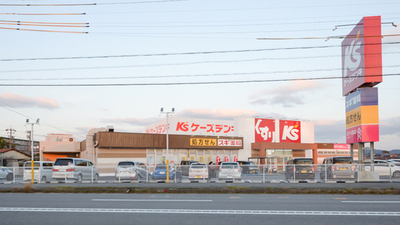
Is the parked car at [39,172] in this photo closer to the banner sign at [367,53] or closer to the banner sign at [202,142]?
the banner sign at [202,142]

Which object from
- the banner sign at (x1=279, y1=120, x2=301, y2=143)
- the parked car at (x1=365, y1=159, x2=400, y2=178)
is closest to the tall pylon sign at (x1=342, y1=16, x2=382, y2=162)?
the parked car at (x1=365, y1=159, x2=400, y2=178)

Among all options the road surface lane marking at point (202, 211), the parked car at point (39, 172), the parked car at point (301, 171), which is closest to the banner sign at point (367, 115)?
the parked car at point (301, 171)

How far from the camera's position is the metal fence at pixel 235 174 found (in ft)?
88.3

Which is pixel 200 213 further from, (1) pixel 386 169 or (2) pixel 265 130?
(2) pixel 265 130

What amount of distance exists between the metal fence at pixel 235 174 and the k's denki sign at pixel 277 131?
94.1ft

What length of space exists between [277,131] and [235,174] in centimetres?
→ 3371

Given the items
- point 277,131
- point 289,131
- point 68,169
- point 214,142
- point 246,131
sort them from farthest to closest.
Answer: point 289,131 < point 277,131 < point 246,131 < point 214,142 < point 68,169

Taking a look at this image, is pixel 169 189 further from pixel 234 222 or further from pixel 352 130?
pixel 352 130

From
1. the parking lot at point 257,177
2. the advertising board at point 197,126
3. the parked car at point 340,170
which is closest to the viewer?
the parked car at point 340,170

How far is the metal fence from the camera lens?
26906mm

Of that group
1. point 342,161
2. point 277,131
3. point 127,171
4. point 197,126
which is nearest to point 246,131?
point 277,131

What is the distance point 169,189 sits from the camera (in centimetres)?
1858

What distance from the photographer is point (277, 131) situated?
5994 centimetres

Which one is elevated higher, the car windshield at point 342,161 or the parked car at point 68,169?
the car windshield at point 342,161
